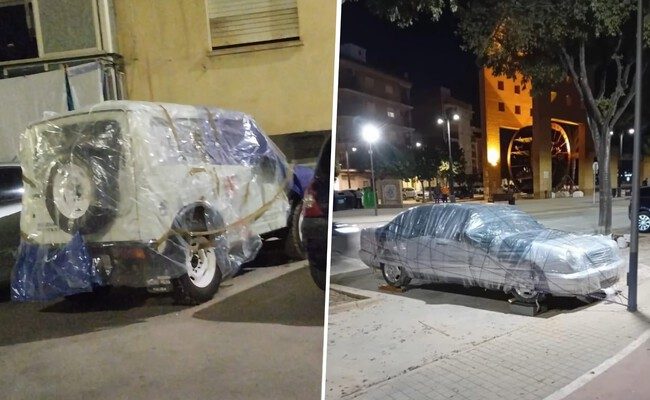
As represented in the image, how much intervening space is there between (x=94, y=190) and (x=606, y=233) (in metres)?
1.47

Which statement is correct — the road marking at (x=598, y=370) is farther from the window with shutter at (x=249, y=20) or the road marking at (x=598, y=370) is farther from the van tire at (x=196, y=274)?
the window with shutter at (x=249, y=20)

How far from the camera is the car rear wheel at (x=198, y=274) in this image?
1062 mm

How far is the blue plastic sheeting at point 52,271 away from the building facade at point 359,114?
54 centimetres

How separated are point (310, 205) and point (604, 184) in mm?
1138

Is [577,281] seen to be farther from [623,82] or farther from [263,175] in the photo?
[263,175]

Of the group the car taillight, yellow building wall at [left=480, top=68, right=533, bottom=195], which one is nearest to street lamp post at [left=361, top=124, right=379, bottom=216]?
the car taillight

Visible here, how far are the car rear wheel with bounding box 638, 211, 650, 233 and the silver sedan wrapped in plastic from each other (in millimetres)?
275

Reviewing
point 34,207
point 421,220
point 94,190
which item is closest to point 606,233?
point 421,220

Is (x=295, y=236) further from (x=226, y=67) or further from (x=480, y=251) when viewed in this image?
(x=480, y=251)

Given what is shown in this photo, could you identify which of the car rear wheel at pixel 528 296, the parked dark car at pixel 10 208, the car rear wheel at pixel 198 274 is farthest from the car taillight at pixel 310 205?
the car rear wheel at pixel 528 296

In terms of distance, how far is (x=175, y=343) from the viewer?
1102 millimetres

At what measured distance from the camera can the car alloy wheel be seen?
106cm

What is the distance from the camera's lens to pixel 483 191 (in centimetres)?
141

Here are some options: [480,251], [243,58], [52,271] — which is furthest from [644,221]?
[52,271]
